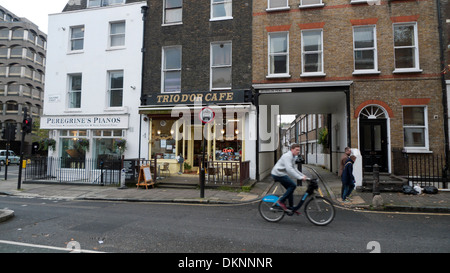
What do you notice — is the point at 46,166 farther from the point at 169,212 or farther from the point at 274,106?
the point at 274,106

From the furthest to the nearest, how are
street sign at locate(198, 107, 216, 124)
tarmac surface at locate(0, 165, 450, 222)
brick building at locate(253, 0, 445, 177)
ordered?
brick building at locate(253, 0, 445, 177) < street sign at locate(198, 107, 216, 124) < tarmac surface at locate(0, 165, 450, 222)

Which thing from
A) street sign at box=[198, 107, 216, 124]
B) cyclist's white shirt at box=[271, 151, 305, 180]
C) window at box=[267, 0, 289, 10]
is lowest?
cyclist's white shirt at box=[271, 151, 305, 180]

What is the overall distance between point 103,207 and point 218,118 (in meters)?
7.26

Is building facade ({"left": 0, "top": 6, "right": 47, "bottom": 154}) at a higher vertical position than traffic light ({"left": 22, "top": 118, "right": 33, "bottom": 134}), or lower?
higher

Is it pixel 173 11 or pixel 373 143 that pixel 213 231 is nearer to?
pixel 373 143

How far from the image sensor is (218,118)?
13.8 m

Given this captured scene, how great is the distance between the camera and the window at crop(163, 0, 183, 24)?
14.8 m

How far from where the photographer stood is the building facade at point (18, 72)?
42312 millimetres

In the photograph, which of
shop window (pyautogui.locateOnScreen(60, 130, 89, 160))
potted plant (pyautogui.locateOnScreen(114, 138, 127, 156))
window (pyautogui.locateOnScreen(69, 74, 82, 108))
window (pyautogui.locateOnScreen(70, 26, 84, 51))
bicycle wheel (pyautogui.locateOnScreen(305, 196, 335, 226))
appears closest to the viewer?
bicycle wheel (pyautogui.locateOnScreen(305, 196, 335, 226))

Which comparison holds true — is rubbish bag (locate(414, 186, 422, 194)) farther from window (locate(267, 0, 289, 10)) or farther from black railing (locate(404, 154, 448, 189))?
window (locate(267, 0, 289, 10))

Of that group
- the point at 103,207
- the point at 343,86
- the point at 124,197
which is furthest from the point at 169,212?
A: the point at 343,86

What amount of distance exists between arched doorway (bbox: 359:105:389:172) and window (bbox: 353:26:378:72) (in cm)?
201

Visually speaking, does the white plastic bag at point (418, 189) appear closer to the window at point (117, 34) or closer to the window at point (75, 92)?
the window at point (117, 34)

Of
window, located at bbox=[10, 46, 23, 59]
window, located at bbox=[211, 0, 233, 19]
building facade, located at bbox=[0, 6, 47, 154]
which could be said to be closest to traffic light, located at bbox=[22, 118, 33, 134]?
window, located at bbox=[211, 0, 233, 19]
